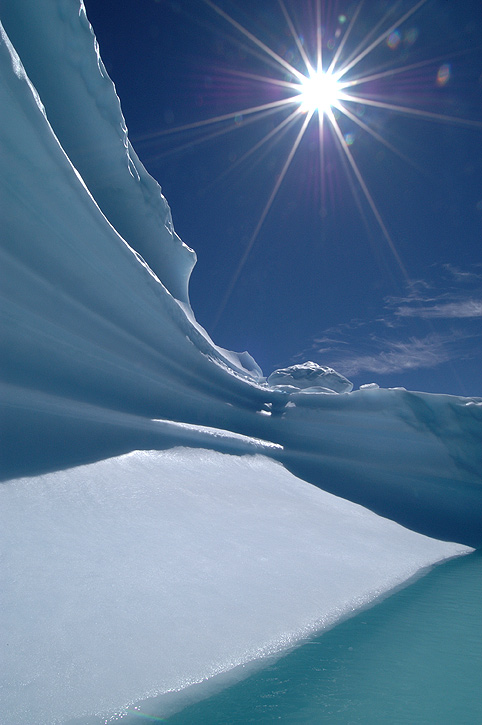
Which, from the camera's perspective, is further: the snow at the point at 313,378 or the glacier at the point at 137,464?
the snow at the point at 313,378

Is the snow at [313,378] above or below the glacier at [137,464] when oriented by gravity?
above

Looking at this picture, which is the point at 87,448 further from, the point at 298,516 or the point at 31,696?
the point at 31,696

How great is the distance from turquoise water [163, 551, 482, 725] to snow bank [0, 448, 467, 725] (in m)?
0.10

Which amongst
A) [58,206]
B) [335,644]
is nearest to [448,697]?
[335,644]

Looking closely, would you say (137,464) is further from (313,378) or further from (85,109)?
(313,378)

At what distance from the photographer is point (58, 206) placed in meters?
3.47

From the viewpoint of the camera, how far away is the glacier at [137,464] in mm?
1626

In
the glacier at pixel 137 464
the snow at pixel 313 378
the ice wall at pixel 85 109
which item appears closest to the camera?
the glacier at pixel 137 464

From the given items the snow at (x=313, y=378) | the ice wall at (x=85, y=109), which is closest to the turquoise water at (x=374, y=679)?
the ice wall at (x=85, y=109)

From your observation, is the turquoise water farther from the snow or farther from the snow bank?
the snow

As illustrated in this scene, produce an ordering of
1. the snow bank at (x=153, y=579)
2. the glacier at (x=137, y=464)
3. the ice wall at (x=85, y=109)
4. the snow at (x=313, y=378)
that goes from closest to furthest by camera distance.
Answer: the snow bank at (x=153, y=579), the glacier at (x=137, y=464), the ice wall at (x=85, y=109), the snow at (x=313, y=378)

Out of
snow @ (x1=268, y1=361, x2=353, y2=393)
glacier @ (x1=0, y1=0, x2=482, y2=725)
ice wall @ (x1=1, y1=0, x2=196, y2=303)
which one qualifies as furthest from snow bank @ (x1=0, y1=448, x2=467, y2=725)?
snow @ (x1=268, y1=361, x2=353, y2=393)

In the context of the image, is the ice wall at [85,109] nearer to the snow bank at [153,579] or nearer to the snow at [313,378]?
the snow bank at [153,579]

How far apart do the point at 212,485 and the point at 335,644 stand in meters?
1.66
